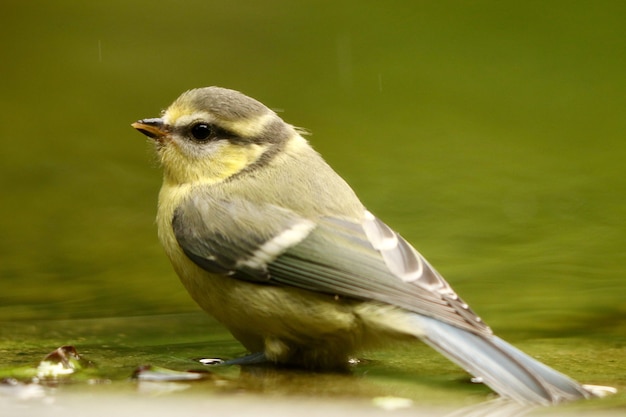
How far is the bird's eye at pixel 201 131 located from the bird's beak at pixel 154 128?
0.10 m

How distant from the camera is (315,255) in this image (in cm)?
319

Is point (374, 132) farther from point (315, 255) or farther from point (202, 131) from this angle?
point (315, 255)

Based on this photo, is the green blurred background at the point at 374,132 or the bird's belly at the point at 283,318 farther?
the green blurred background at the point at 374,132

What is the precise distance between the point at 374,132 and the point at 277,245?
3438 millimetres

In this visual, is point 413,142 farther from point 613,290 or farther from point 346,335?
point 346,335

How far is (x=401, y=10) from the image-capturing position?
9.23 m

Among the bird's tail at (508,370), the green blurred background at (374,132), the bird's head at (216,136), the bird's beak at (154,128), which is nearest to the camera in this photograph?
the bird's tail at (508,370)

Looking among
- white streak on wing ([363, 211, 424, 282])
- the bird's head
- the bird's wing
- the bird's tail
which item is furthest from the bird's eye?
the bird's tail

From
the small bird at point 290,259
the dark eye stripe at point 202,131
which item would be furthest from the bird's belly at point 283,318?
the dark eye stripe at point 202,131

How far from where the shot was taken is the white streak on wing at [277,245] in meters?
3.24

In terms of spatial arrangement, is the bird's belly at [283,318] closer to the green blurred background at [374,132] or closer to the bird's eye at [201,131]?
the bird's eye at [201,131]

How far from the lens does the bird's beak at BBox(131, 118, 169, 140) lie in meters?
3.68

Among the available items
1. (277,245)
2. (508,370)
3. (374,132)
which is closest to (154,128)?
(277,245)

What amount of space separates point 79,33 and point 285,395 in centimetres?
634
